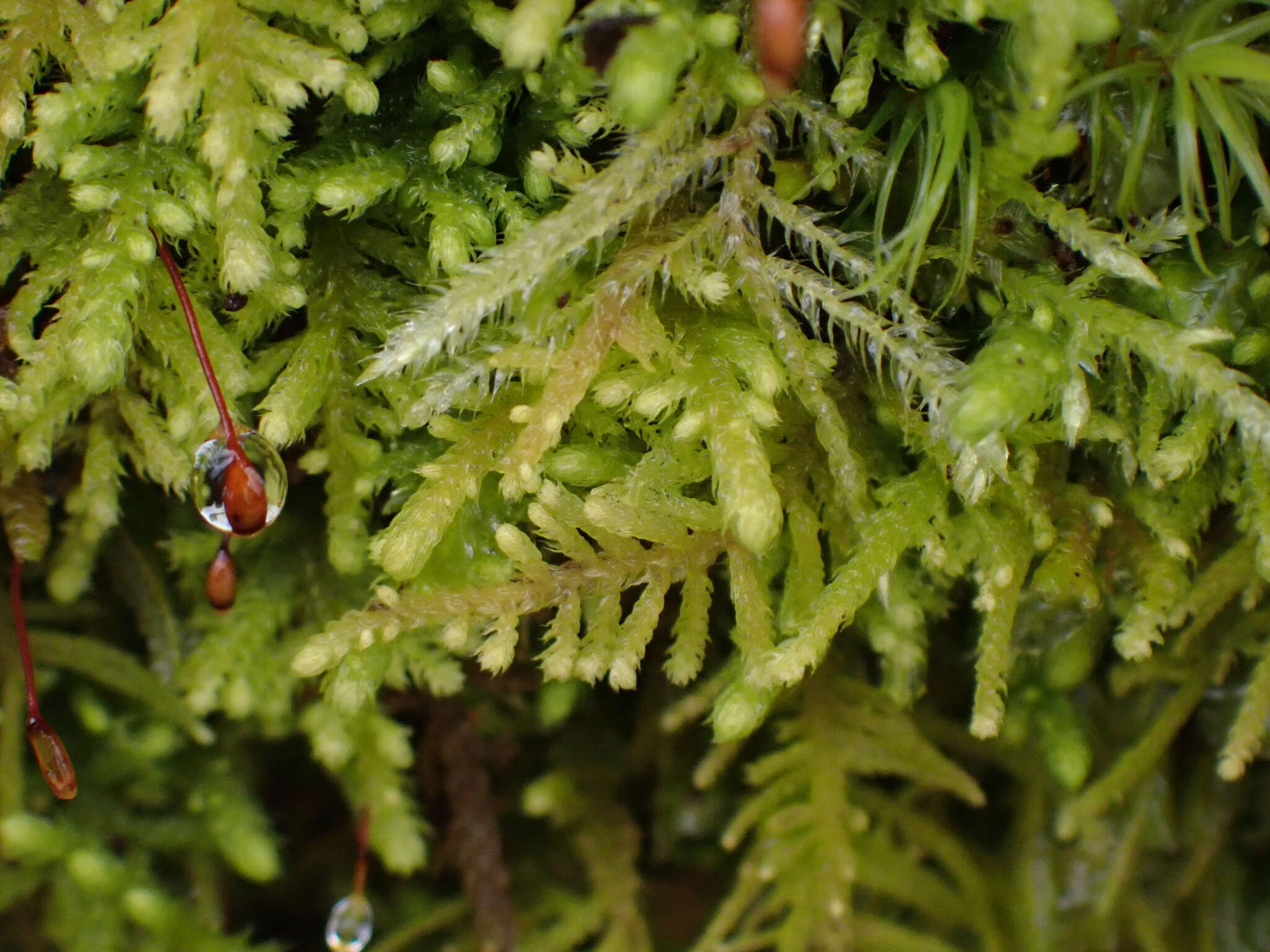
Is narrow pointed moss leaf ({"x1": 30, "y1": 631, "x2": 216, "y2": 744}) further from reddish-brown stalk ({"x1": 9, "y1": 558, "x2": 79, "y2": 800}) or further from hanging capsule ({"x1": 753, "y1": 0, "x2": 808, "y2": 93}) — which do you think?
hanging capsule ({"x1": 753, "y1": 0, "x2": 808, "y2": 93})

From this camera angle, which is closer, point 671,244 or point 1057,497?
point 671,244

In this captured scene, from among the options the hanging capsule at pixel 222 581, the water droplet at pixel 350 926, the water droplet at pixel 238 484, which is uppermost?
the water droplet at pixel 238 484

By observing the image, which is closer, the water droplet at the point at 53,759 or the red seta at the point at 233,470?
the red seta at the point at 233,470

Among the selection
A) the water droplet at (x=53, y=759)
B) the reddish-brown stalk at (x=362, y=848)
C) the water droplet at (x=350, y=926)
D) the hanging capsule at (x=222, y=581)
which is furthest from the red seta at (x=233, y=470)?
the water droplet at (x=350, y=926)

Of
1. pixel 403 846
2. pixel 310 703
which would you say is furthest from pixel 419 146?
pixel 403 846

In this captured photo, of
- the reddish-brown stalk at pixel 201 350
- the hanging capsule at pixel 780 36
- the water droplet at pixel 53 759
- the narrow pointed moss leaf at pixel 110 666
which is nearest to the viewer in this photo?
the hanging capsule at pixel 780 36

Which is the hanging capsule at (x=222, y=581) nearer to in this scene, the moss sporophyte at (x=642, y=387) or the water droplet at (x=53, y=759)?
the moss sporophyte at (x=642, y=387)

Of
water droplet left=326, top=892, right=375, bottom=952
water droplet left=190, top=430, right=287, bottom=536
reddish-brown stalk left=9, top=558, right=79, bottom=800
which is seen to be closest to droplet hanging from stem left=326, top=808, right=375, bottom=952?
water droplet left=326, top=892, right=375, bottom=952

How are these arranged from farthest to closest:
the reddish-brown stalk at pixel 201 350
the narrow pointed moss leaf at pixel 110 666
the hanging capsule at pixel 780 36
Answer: the narrow pointed moss leaf at pixel 110 666
the reddish-brown stalk at pixel 201 350
the hanging capsule at pixel 780 36

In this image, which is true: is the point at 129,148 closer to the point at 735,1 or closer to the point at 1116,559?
the point at 735,1
